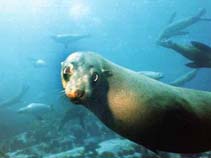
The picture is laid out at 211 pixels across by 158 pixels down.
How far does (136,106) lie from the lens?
136 inches

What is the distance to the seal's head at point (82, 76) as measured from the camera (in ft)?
10.1

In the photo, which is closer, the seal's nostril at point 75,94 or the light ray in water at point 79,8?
the seal's nostril at point 75,94

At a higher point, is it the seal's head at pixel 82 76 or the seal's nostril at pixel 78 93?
the seal's head at pixel 82 76

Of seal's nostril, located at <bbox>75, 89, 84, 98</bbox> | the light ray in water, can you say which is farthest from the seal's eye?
the light ray in water

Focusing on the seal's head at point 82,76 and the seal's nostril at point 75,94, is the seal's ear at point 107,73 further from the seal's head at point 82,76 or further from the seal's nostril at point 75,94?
the seal's nostril at point 75,94

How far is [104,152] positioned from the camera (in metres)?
8.96

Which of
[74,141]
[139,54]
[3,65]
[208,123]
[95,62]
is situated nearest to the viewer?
[95,62]

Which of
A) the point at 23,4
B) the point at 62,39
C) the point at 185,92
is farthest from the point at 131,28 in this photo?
the point at 185,92

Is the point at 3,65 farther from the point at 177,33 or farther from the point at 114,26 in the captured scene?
the point at 177,33

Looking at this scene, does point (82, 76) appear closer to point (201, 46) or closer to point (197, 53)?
point (201, 46)

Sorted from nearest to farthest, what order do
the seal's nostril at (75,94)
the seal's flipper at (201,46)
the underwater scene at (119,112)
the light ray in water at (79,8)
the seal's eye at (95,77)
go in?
the seal's nostril at (75,94), the seal's eye at (95,77), the underwater scene at (119,112), the seal's flipper at (201,46), the light ray in water at (79,8)

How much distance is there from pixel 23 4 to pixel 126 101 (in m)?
41.9

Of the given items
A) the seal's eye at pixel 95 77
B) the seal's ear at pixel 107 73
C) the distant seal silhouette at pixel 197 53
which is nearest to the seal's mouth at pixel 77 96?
the seal's eye at pixel 95 77

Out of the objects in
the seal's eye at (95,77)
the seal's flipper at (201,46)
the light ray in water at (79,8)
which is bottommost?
the seal's eye at (95,77)
